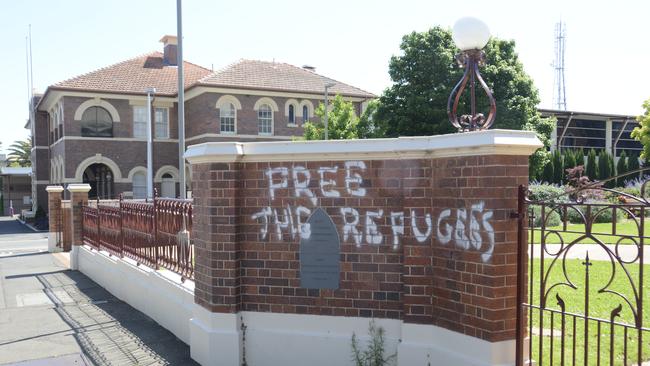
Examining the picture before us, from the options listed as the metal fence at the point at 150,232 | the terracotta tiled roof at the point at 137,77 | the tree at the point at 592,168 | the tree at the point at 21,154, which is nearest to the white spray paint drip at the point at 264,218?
the metal fence at the point at 150,232

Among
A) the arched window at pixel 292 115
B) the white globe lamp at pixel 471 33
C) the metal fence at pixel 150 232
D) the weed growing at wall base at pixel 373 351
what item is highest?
the arched window at pixel 292 115

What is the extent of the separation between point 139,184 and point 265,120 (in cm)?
824

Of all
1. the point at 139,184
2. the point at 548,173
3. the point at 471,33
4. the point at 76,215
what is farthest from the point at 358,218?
the point at 548,173

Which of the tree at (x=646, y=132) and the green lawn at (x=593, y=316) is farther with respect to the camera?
the tree at (x=646, y=132)

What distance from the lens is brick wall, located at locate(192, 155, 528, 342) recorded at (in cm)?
433

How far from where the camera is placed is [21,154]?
8350 centimetres

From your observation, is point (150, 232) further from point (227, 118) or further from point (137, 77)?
point (137, 77)

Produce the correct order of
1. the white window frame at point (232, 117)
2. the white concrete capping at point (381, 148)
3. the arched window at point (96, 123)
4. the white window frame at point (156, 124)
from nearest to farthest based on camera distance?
1. the white concrete capping at point (381, 148)
2. the white window frame at point (232, 117)
3. the arched window at point (96, 123)
4. the white window frame at point (156, 124)

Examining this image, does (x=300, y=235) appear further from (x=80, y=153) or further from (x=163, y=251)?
(x=80, y=153)

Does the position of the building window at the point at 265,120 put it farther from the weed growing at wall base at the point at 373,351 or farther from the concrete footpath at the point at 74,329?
the weed growing at wall base at the point at 373,351

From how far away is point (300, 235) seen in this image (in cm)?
544

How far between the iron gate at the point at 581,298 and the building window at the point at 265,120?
21.1 m

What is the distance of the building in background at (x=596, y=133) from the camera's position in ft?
154

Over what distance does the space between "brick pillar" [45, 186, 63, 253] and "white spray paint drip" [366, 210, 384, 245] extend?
14.2 metres
